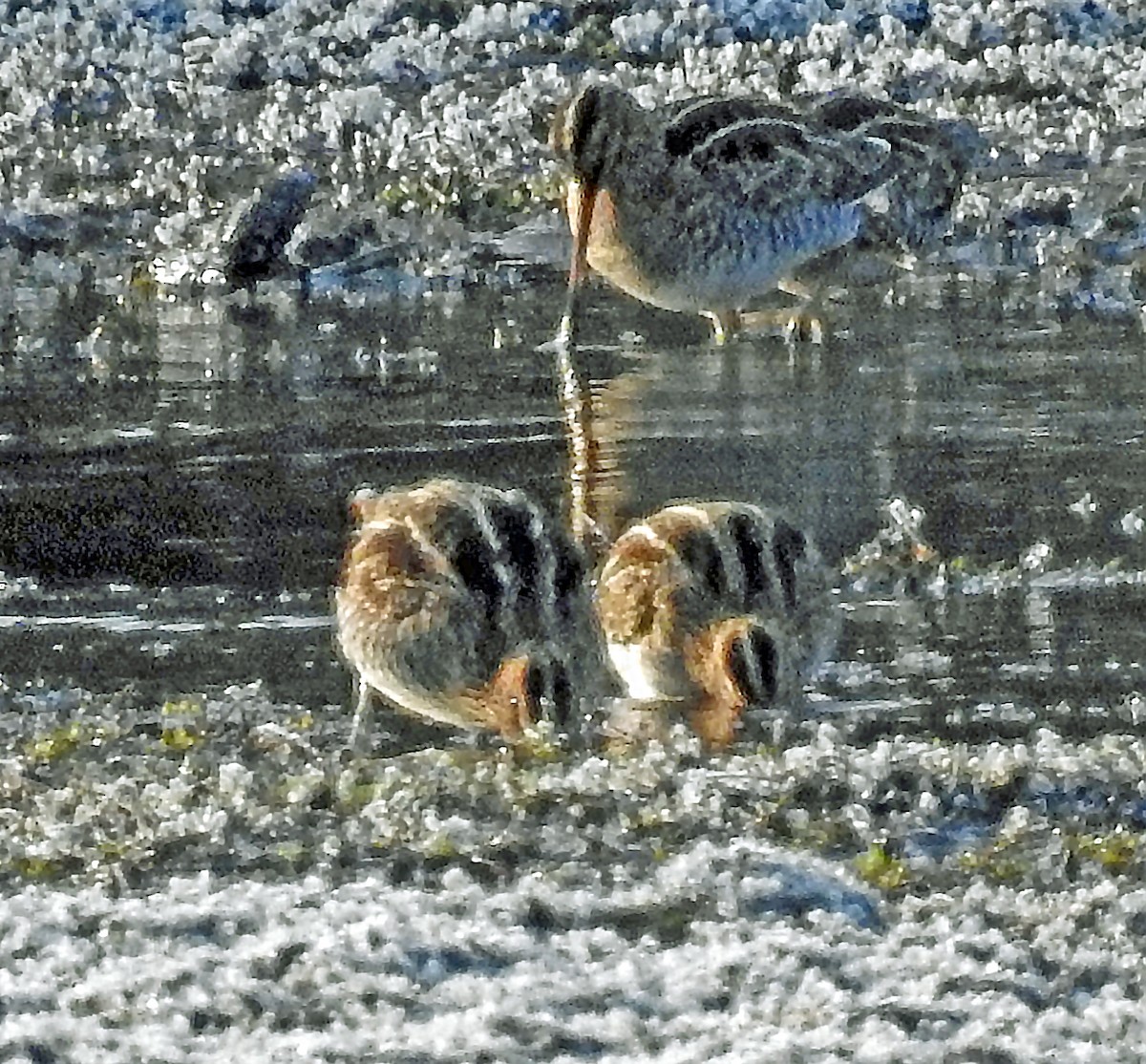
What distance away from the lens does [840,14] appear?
32.7 feet

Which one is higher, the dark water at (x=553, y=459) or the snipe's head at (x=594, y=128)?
the snipe's head at (x=594, y=128)

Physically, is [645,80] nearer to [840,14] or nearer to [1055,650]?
[840,14]

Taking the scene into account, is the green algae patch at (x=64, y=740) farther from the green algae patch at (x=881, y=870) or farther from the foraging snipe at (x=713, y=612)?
the green algae patch at (x=881, y=870)

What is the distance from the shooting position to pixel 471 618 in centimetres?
459

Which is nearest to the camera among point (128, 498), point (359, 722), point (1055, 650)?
point (359, 722)

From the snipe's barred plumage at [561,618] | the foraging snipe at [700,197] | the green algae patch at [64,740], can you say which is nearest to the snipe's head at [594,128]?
the foraging snipe at [700,197]

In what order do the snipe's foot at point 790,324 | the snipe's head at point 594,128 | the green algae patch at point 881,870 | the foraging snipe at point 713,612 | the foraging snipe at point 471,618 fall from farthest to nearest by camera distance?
the snipe's foot at point 790,324
the snipe's head at point 594,128
the foraging snipe at point 713,612
the foraging snipe at point 471,618
the green algae patch at point 881,870

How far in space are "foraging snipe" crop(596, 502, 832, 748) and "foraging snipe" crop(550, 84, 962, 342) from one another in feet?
7.88

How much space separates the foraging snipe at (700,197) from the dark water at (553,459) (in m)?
0.21

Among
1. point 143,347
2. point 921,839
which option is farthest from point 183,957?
point 143,347

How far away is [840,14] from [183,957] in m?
6.97

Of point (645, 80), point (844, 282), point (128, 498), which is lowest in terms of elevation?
point (128, 498)

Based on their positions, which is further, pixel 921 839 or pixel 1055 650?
pixel 1055 650

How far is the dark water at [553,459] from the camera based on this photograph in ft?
16.2
